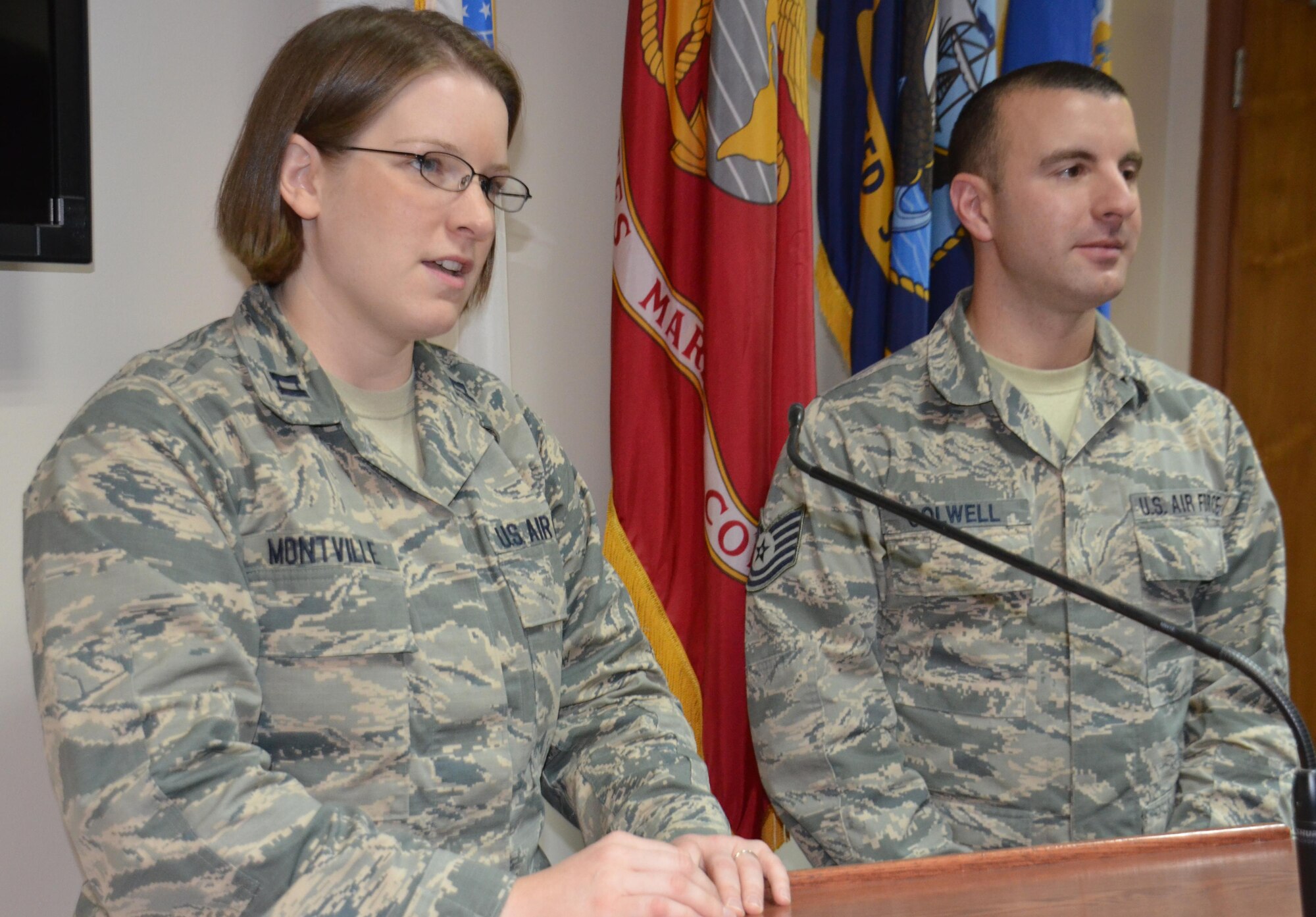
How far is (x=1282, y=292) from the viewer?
275 centimetres

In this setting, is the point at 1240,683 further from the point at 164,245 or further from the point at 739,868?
the point at 164,245

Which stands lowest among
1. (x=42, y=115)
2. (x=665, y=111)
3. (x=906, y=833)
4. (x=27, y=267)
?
(x=906, y=833)

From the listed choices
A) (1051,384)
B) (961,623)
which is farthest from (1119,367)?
(961,623)

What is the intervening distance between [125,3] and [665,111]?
0.82 m

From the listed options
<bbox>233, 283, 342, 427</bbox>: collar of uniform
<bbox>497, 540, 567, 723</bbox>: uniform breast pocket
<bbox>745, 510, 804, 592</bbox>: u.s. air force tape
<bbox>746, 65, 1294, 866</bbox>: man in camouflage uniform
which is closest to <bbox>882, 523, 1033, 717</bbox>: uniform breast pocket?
<bbox>746, 65, 1294, 866</bbox>: man in camouflage uniform

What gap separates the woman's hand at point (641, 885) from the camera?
33.7 inches

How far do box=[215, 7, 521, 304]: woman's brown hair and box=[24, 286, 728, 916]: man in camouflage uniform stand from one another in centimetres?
7

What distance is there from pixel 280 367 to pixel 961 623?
1.03 meters

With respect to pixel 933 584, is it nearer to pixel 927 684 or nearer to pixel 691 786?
pixel 927 684

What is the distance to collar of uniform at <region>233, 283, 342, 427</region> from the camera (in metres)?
1.10

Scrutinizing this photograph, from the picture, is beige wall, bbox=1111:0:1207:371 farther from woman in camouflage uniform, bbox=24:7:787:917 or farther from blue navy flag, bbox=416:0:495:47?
woman in camouflage uniform, bbox=24:7:787:917

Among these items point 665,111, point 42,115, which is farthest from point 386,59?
point 665,111

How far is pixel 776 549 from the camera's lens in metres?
1.69

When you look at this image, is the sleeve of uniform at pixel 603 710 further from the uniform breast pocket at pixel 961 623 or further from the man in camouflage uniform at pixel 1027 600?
the uniform breast pocket at pixel 961 623
